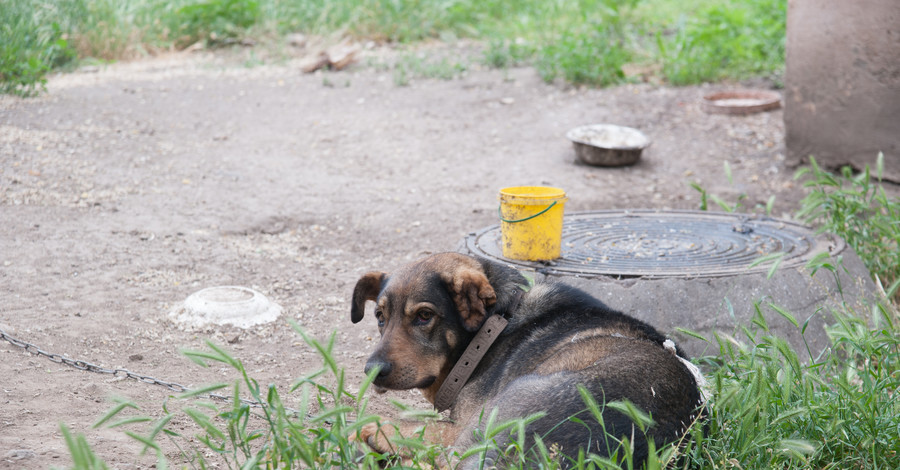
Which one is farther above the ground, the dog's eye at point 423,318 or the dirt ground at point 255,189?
the dog's eye at point 423,318

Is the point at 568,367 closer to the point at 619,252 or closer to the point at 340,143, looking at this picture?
the point at 619,252

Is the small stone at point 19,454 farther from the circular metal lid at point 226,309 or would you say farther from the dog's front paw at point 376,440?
the circular metal lid at point 226,309

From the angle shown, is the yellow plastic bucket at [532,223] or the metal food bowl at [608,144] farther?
the metal food bowl at [608,144]

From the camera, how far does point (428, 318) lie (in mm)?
3469

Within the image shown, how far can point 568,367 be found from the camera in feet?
10.2

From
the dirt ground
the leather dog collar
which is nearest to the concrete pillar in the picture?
the dirt ground

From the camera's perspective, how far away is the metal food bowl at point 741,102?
970cm

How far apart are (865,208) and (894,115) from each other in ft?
7.73

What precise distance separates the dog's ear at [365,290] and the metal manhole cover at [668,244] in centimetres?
96

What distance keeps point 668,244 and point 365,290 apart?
2095 mm

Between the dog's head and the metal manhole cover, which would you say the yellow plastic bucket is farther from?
the dog's head

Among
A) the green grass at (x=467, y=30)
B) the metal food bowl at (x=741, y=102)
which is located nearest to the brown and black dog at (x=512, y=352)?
the metal food bowl at (x=741, y=102)

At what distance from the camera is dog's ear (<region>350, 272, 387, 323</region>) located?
3.87 m

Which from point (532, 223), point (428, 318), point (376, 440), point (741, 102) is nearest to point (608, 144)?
point (741, 102)
